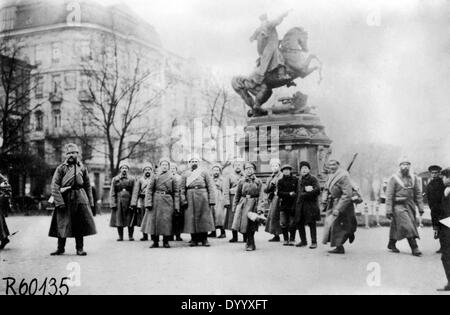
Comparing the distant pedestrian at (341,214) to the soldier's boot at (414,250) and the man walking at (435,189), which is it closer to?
the soldier's boot at (414,250)

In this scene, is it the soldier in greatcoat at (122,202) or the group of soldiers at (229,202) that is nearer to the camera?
the group of soldiers at (229,202)

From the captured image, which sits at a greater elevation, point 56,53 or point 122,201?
point 56,53

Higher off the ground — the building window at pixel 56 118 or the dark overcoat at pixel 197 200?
the building window at pixel 56 118

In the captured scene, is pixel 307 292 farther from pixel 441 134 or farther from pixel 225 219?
pixel 225 219

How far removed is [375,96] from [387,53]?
Result: 2327 mm

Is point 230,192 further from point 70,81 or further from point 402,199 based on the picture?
point 70,81

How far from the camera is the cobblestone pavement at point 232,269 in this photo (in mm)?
7926

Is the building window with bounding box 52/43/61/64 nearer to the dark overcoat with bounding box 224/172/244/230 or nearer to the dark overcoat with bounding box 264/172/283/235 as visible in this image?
the dark overcoat with bounding box 224/172/244/230

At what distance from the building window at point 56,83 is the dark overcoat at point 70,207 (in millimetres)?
19580

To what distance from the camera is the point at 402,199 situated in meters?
11.3

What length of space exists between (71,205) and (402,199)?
6.56m

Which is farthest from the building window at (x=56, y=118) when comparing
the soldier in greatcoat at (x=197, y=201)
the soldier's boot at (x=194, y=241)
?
the soldier's boot at (x=194, y=241)

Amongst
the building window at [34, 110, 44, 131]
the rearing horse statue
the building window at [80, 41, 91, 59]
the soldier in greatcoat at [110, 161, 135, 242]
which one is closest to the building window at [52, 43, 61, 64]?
the building window at [80, 41, 91, 59]

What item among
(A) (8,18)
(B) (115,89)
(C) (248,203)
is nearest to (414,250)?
(C) (248,203)
